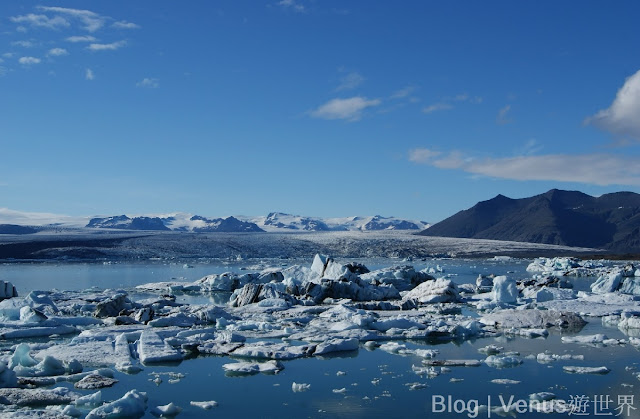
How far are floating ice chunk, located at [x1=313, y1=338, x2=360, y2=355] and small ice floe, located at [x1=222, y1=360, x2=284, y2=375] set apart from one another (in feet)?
3.21

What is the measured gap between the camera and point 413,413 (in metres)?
5.87

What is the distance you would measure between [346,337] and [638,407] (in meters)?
4.78

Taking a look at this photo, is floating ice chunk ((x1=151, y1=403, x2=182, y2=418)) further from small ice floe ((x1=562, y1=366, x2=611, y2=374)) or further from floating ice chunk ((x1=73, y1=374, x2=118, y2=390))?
small ice floe ((x1=562, y1=366, x2=611, y2=374))

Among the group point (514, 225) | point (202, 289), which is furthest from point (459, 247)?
point (514, 225)

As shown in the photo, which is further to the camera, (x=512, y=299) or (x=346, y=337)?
(x=512, y=299)

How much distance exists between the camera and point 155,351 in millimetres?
8555

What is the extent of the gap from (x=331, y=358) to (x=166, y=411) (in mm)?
3199

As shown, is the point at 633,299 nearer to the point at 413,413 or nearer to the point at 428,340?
the point at 428,340

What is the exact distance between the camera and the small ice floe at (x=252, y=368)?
763 centimetres

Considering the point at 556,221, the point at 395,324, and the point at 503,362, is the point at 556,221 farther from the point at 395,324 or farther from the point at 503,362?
the point at 503,362

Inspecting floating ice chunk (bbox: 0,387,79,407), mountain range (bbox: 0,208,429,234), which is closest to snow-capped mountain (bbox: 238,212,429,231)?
mountain range (bbox: 0,208,429,234)

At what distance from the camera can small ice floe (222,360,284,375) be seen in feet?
25.0

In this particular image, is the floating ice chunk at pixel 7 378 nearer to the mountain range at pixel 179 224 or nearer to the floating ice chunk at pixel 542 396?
the floating ice chunk at pixel 542 396

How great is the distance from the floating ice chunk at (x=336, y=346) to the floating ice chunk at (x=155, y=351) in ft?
6.73
